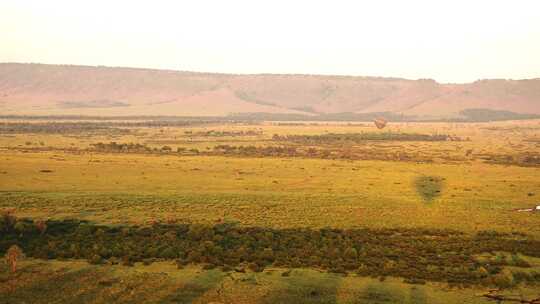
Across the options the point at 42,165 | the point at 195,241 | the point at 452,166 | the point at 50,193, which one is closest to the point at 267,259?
the point at 195,241

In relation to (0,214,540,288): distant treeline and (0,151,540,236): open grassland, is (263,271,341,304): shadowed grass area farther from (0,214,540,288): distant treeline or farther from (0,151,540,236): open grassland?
(0,151,540,236): open grassland

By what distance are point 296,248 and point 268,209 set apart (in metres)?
7.59

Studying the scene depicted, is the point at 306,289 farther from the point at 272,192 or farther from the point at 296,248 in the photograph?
the point at 272,192

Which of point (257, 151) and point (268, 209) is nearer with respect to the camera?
point (268, 209)

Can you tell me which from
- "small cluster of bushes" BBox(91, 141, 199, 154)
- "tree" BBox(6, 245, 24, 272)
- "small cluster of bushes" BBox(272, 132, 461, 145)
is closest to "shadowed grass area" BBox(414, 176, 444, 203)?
"tree" BBox(6, 245, 24, 272)

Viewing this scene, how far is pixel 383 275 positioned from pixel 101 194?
66.6ft

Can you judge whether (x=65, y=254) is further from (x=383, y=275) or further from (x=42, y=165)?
(x=42, y=165)

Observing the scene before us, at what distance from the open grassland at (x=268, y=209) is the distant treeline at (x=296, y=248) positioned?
0.14 m

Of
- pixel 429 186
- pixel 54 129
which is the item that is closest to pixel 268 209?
pixel 429 186

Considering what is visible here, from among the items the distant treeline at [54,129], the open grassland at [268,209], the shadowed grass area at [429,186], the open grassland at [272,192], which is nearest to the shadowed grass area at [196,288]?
the open grassland at [268,209]

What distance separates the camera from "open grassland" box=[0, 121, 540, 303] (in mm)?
19372

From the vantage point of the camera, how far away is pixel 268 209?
104 feet

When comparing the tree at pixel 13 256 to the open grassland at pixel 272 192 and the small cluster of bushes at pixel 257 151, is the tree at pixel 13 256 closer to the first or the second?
the open grassland at pixel 272 192

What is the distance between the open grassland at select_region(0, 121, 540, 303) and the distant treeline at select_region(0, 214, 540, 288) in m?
0.14
